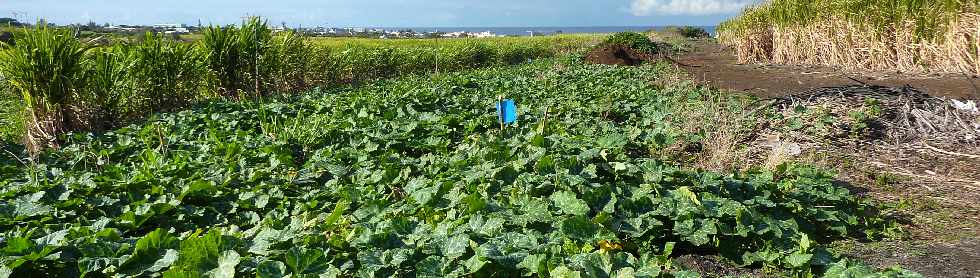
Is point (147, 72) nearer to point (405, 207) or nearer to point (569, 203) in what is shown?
point (405, 207)

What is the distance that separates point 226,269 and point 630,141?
3417mm

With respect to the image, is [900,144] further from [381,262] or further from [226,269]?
[226,269]

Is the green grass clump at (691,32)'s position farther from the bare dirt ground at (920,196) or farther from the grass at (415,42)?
the bare dirt ground at (920,196)

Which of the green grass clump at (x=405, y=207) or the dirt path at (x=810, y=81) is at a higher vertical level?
the dirt path at (x=810, y=81)

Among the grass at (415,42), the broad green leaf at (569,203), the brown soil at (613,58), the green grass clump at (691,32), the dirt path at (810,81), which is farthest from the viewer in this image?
the green grass clump at (691,32)

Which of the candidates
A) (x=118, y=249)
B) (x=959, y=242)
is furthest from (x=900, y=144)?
(x=118, y=249)

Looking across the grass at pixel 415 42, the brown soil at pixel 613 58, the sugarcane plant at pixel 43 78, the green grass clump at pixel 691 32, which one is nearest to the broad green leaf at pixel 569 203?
the sugarcane plant at pixel 43 78

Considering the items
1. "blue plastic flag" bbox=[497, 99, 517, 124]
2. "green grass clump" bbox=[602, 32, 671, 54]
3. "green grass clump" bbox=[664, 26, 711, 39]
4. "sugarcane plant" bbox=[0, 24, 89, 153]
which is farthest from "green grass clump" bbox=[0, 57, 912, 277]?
"green grass clump" bbox=[664, 26, 711, 39]

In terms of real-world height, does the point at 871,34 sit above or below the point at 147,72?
above

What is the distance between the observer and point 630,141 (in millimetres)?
4941

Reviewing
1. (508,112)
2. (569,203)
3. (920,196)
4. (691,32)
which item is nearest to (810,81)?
(920,196)

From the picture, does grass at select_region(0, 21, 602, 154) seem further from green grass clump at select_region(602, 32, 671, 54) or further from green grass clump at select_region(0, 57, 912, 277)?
green grass clump at select_region(602, 32, 671, 54)

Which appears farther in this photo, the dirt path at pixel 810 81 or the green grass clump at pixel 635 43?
the green grass clump at pixel 635 43

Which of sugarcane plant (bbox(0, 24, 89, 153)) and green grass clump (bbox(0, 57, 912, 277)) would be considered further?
sugarcane plant (bbox(0, 24, 89, 153))
